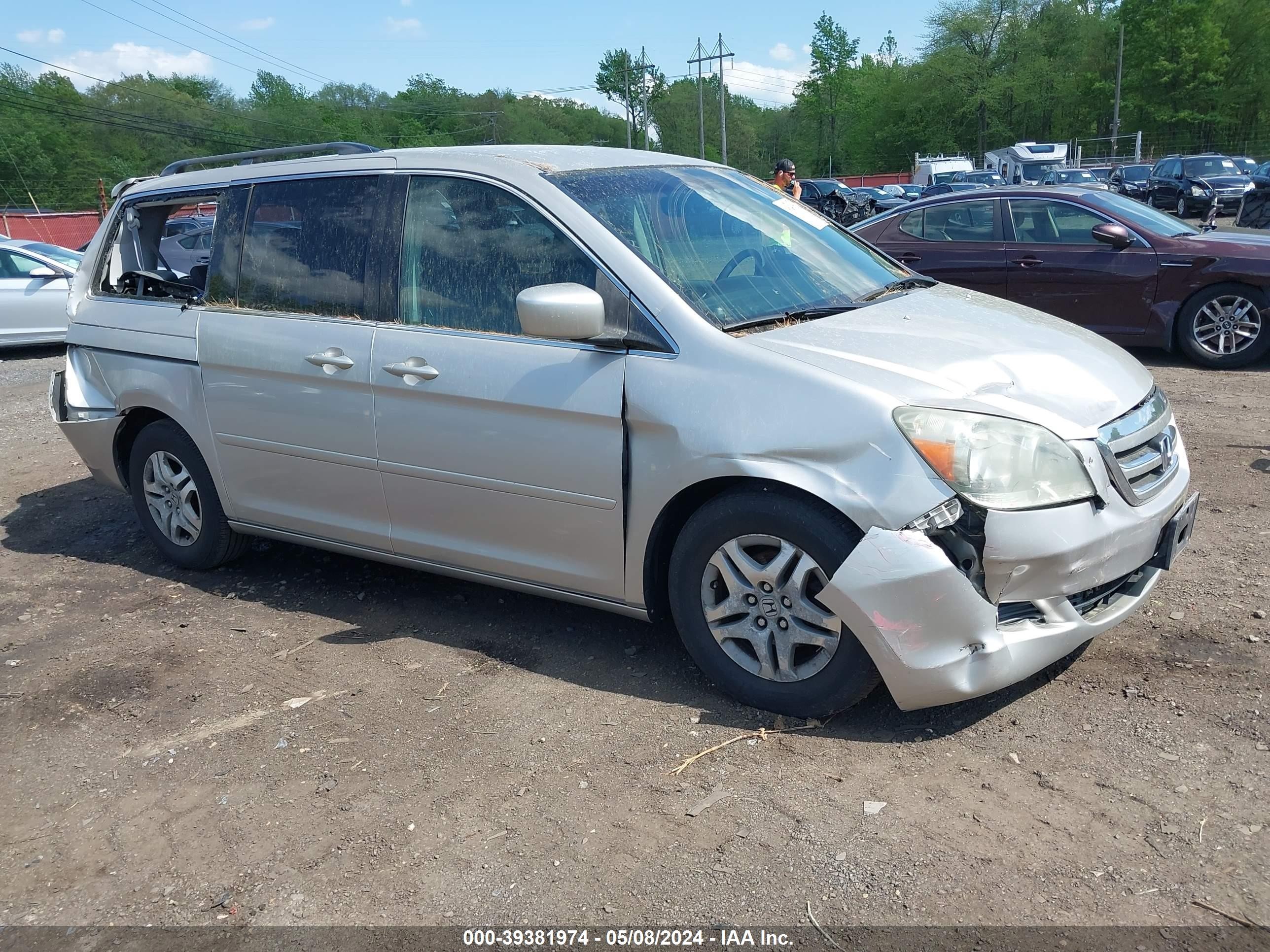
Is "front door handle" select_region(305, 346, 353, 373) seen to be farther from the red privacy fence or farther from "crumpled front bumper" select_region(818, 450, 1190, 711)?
the red privacy fence

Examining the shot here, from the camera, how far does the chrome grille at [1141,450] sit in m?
3.21

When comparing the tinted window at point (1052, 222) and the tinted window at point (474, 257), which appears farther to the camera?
the tinted window at point (1052, 222)

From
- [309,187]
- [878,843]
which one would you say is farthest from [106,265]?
[878,843]

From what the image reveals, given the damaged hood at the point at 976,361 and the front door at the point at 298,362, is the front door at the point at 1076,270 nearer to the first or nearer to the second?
the damaged hood at the point at 976,361

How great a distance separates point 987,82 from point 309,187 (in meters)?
85.6

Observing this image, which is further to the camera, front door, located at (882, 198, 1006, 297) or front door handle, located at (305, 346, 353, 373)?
front door, located at (882, 198, 1006, 297)

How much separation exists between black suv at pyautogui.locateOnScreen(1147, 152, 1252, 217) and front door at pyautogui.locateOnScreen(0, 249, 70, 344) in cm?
2767

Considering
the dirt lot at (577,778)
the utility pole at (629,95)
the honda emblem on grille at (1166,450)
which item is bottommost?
the dirt lot at (577,778)

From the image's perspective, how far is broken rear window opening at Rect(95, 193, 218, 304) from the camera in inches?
205

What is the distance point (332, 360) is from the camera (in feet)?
13.8

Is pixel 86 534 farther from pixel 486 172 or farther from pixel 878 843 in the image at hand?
pixel 878 843

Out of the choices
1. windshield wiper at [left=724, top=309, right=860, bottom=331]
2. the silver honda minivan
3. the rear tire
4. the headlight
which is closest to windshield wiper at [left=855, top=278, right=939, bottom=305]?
the silver honda minivan

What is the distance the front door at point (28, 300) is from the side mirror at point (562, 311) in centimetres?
1189

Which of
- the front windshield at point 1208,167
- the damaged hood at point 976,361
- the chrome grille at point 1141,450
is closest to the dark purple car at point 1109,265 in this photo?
the damaged hood at point 976,361
